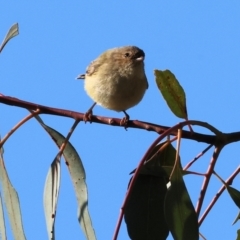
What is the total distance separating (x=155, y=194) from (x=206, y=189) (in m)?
0.40

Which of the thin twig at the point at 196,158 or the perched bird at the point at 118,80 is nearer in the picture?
the thin twig at the point at 196,158

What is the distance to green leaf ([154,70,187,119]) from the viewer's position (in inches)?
71.0

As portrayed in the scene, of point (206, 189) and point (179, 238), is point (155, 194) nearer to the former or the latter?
point (179, 238)

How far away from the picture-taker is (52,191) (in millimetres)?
2037

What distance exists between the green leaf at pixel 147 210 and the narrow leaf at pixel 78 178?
14 cm

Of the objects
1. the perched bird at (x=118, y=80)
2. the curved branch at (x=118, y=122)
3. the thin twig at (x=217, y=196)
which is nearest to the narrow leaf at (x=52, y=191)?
the curved branch at (x=118, y=122)

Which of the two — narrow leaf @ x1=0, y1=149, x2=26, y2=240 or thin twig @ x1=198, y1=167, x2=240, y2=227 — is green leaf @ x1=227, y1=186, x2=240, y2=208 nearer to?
thin twig @ x1=198, y1=167, x2=240, y2=227

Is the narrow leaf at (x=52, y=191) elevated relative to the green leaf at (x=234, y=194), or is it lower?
elevated

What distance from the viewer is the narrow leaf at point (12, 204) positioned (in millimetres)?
2000

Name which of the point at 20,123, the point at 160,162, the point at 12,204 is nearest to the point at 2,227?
the point at 12,204

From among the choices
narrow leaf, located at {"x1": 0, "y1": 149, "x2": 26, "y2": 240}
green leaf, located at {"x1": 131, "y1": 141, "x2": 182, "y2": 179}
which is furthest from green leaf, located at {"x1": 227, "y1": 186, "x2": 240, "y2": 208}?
narrow leaf, located at {"x1": 0, "y1": 149, "x2": 26, "y2": 240}

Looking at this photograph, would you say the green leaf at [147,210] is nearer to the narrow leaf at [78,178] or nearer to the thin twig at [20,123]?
the narrow leaf at [78,178]

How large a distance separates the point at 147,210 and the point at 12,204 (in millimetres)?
501

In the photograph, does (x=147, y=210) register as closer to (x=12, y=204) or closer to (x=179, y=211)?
(x=179, y=211)
